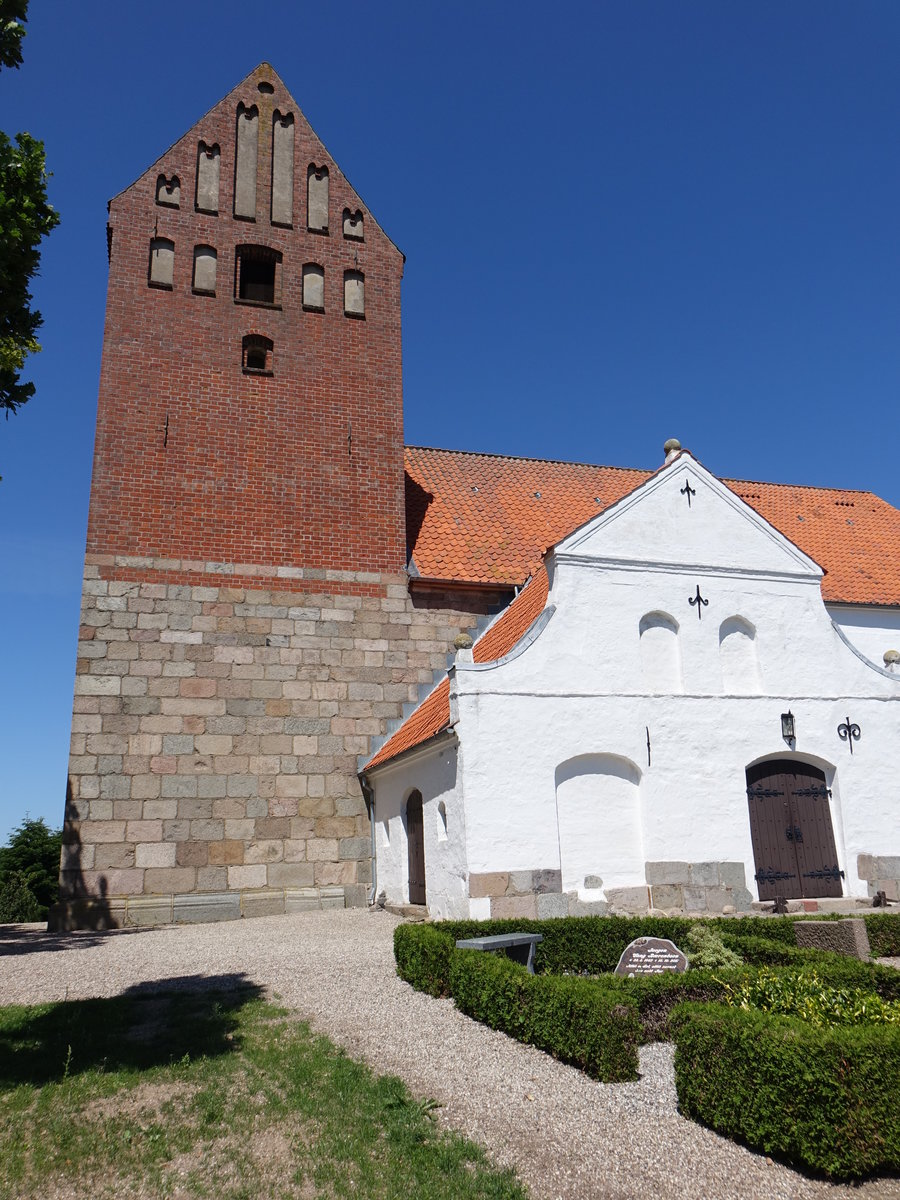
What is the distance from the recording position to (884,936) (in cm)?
944

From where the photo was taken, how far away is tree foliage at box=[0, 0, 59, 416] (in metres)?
6.61

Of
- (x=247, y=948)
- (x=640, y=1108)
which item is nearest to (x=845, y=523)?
(x=247, y=948)

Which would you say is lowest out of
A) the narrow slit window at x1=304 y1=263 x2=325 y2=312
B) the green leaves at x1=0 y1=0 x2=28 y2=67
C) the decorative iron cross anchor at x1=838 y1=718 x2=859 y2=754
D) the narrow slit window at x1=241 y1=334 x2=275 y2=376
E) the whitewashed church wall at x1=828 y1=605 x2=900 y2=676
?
the decorative iron cross anchor at x1=838 y1=718 x2=859 y2=754

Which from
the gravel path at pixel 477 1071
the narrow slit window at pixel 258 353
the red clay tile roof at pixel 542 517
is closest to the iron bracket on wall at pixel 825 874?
the gravel path at pixel 477 1071

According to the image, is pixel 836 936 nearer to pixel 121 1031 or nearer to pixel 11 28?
pixel 121 1031

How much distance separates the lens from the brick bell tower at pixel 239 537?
13.8 meters

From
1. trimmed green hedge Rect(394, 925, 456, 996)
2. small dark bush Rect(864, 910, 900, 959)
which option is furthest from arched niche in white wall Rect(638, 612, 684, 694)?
trimmed green hedge Rect(394, 925, 456, 996)

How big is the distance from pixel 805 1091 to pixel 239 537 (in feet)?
43.2

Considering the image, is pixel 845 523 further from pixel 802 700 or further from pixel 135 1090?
pixel 135 1090

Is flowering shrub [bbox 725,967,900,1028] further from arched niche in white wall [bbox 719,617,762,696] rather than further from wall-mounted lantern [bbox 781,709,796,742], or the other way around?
arched niche in white wall [bbox 719,617,762,696]

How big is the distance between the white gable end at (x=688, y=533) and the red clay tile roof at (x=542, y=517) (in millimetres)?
3546

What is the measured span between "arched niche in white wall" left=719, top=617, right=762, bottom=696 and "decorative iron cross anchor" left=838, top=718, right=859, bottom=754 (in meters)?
1.43

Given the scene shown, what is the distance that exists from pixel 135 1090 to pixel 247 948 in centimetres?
547

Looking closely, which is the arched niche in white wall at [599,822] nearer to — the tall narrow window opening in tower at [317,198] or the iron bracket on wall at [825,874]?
the iron bracket on wall at [825,874]
